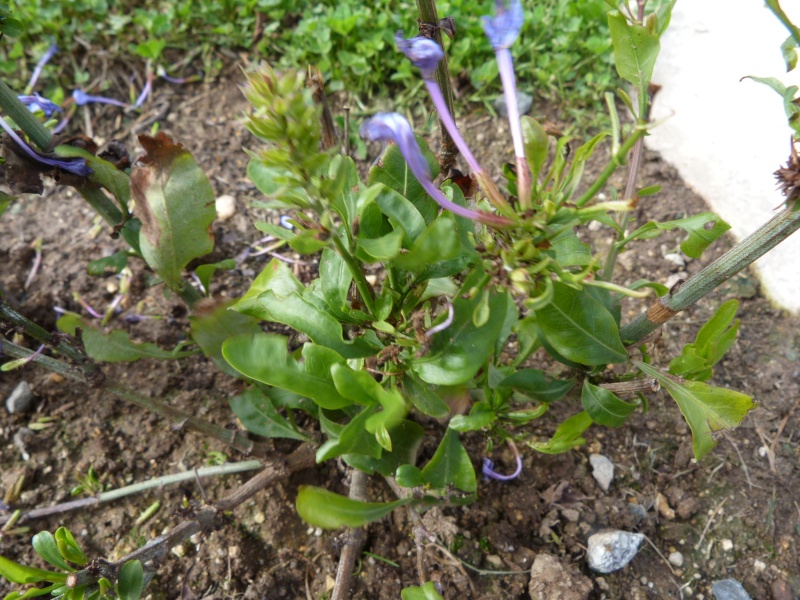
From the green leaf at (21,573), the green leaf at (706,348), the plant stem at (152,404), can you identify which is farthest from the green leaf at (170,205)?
the green leaf at (706,348)

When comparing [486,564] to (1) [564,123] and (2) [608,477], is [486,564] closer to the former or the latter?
(2) [608,477]

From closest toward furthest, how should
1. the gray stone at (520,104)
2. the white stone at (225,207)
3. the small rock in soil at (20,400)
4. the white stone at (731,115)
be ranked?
1. the small rock in soil at (20,400)
2. the white stone at (731,115)
3. the white stone at (225,207)
4. the gray stone at (520,104)

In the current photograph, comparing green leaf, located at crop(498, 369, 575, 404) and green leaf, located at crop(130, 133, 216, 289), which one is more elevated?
green leaf, located at crop(498, 369, 575, 404)

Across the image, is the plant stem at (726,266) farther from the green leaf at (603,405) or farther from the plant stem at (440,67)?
the plant stem at (440,67)

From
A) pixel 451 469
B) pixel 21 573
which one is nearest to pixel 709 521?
pixel 451 469

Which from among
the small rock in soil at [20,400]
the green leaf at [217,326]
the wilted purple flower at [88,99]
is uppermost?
the green leaf at [217,326]

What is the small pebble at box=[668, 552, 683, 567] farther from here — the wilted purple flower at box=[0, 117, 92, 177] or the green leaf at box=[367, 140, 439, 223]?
the wilted purple flower at box=[0, 117, 92, 177]

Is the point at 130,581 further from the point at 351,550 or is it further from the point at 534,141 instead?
the point at 534,141

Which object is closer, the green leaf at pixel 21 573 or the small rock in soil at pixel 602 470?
the green leaf at pixel 21 573

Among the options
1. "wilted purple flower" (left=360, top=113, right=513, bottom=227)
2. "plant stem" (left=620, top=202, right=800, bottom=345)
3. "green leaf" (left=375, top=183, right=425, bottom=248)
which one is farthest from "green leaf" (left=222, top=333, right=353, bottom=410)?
"plant stem" (left=620, top=202, right=800, bottom=345)
